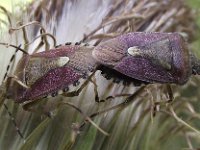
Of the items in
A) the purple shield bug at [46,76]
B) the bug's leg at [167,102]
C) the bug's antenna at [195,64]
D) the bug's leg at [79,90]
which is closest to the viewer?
the purple shield bug at [46,76]

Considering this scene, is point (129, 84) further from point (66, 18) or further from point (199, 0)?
point (199, 0)

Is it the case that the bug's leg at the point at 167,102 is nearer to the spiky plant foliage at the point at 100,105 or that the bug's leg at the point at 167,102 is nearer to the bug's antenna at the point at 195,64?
the spiky plant foliage at the point at 100,105

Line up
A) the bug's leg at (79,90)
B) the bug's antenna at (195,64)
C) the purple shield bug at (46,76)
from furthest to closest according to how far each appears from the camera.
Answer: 1. the bug's antenna at (195,64)
2. the bug's leg at (79,90)
3. the purple shield bug at (46,76)

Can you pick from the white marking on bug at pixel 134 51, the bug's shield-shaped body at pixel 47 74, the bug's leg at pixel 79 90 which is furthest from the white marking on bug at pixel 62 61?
the white marking on bug at pixel 134 51

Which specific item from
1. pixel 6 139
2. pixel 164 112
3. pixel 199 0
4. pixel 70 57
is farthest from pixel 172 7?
pixel 6 139

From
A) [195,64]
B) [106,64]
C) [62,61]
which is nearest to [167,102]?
[195,64]

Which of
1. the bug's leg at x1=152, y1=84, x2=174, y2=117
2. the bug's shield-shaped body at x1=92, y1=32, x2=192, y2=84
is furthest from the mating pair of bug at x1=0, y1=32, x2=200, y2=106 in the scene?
the bug's leg at x1=152, y1=84, x2=174, y2=117

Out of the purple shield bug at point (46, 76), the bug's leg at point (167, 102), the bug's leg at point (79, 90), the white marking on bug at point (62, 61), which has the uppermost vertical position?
the white marking on bug at point (62, 61)
